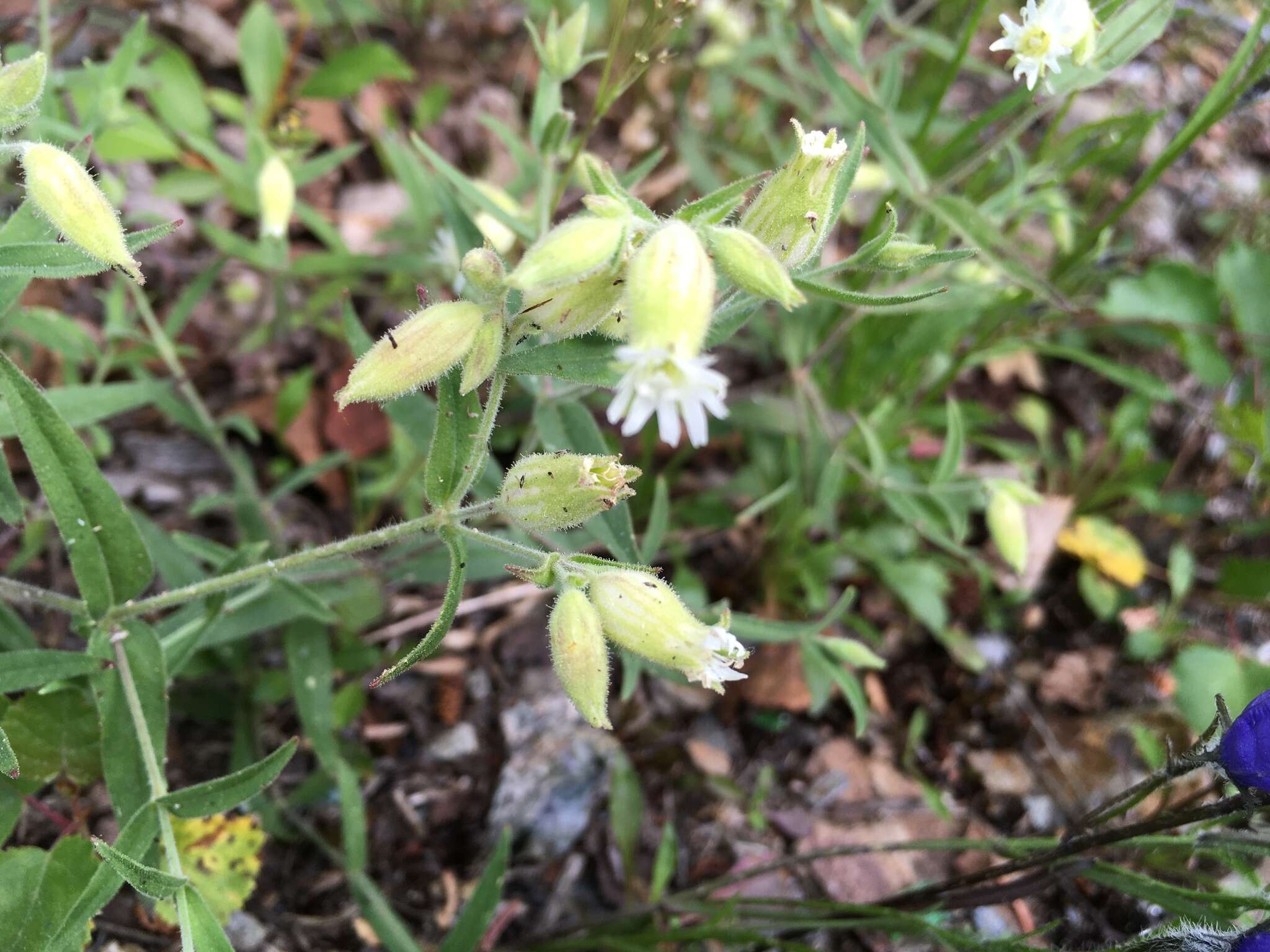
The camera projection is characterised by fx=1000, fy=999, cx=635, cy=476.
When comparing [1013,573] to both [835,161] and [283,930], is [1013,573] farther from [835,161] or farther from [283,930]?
[283,930]

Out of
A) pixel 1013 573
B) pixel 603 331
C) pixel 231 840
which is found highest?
pixel 603 331

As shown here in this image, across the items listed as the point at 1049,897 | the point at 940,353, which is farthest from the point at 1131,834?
the point at 940,353

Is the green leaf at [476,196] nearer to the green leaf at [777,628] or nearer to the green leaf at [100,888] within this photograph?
the green leaf at [777,628]

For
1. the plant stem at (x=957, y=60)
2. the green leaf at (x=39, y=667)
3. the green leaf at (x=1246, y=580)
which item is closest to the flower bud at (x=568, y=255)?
the green leaf at (x=39, y=667)

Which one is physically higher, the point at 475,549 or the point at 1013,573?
the point at 475,549

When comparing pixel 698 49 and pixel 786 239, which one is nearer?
pixel 786 239

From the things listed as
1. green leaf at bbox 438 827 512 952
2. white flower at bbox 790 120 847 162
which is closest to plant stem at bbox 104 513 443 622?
green leaf at bbox 438 827 512 952

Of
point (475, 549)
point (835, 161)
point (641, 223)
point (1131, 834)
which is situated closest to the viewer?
point (641, 223)
